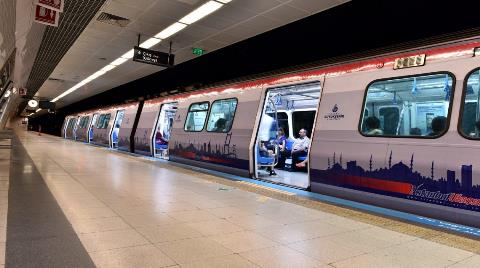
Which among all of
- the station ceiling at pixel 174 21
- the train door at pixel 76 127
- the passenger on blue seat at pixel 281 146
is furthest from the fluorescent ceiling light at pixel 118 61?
the train door at pixel 76 127

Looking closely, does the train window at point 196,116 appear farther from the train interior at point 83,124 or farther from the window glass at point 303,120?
the train interior at point 83,124

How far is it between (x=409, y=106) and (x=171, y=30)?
6.01 meters

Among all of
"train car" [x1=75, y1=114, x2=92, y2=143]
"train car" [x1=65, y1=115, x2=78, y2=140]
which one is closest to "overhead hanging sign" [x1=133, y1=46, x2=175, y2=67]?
"train car" [x1=75, y1=114, x2=92, y2=143]

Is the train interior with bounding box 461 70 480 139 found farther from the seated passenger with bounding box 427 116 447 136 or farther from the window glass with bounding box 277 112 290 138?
the window glass with bounding box 277 112 290 138

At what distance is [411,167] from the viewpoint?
4441 mm

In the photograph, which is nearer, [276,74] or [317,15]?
[276,74]

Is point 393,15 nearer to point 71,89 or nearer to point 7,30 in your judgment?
point 7,30

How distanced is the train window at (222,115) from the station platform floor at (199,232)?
10.3 feet

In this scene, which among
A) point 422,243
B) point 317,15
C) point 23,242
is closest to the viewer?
point 23,242

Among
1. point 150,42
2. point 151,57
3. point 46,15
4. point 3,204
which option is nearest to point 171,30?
point 151,57

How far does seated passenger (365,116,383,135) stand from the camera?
5.03 metres

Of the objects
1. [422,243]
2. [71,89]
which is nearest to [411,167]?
[422,243]

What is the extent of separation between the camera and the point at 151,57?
9352 millimetres

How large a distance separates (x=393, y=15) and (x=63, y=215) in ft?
26.0
